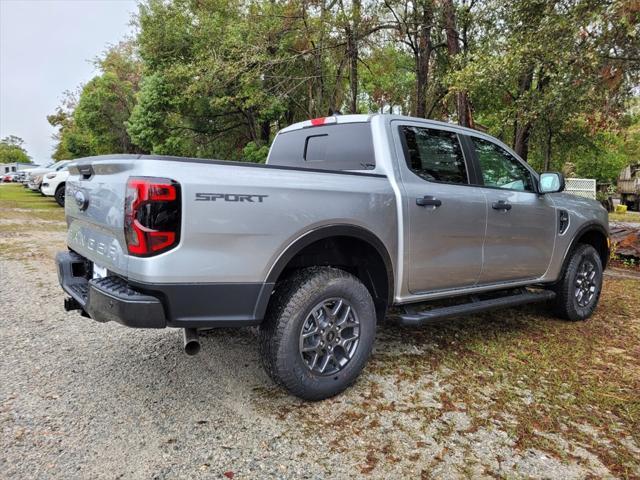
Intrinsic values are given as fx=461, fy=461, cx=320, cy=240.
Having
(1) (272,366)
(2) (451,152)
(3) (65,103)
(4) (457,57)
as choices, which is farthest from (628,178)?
(3) (65,103)

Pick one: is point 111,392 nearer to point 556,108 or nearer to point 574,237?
point 574,237

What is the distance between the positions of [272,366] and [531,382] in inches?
77.4

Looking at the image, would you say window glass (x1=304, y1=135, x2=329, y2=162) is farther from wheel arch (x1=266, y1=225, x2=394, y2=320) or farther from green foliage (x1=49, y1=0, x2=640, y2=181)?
green foliage (x1=49, y1=0, x2=640, y2=181)

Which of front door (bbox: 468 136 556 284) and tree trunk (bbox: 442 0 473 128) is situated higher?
tree trunk (bbox: 442 0 473 128)

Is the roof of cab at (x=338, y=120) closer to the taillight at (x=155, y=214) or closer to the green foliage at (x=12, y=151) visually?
the taillight at (x=155, y=214)

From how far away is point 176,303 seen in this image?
2.44 metres

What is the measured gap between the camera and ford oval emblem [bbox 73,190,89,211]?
2946 mm

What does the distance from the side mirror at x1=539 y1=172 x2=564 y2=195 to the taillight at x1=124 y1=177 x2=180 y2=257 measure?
142 inches

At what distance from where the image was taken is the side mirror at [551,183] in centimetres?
441

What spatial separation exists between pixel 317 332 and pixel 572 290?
10.8 ft

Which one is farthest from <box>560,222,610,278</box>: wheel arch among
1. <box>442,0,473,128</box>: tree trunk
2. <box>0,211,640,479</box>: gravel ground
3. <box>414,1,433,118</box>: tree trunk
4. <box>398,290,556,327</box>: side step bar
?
<box>414,1,433,118</box>: tree trunk

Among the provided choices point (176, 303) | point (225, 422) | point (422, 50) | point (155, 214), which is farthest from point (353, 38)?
point (225, 422)

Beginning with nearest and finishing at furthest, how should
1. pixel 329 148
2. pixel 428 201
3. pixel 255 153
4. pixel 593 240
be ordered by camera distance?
1. pixel 428 201
2. pixel 329 148
3. pixel 593 240
4. pixel 255 153

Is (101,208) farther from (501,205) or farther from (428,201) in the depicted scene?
(501,205)
